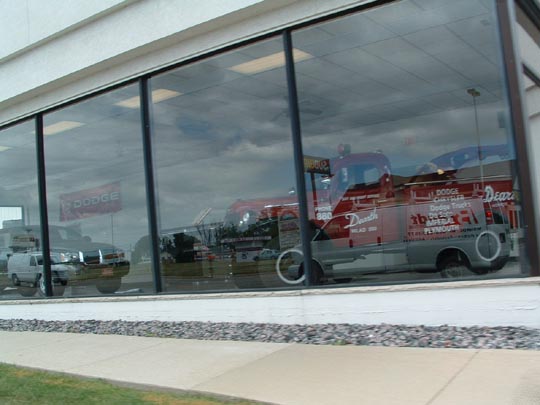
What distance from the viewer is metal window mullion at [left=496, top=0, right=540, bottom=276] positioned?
18.9 ft

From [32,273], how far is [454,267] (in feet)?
27.0

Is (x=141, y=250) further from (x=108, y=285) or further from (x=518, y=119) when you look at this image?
(x=518, y=119)

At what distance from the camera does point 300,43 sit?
7715 millimetres

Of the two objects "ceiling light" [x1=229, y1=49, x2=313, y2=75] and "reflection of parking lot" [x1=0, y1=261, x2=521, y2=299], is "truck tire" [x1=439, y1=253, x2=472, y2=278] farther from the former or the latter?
"ceiling light" [x1=229, y1=49, x2=313, y2=75]

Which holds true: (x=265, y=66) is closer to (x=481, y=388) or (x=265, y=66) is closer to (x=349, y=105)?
(x=349, y=105)

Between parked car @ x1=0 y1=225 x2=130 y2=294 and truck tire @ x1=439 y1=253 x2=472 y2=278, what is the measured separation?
5391 millimetres

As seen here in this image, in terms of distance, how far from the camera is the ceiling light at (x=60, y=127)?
10594 millimetres

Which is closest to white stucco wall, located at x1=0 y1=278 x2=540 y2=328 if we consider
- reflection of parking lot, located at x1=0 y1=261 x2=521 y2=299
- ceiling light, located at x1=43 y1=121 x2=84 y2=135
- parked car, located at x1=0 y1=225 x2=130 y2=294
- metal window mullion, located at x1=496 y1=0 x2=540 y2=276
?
reflection of parking lot, located at x1=0 y1=261 x2=521 y2=299

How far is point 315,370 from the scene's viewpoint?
17.1ft

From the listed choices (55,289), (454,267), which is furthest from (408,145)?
(55,289)

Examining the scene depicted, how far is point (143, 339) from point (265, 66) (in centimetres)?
436

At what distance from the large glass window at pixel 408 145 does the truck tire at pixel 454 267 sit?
2cm

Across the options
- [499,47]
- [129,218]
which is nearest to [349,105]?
[499,47]

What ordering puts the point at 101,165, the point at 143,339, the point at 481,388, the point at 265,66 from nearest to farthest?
the point at 481,388
the point at 143,339
the point at 265,66
the point at 101,165
